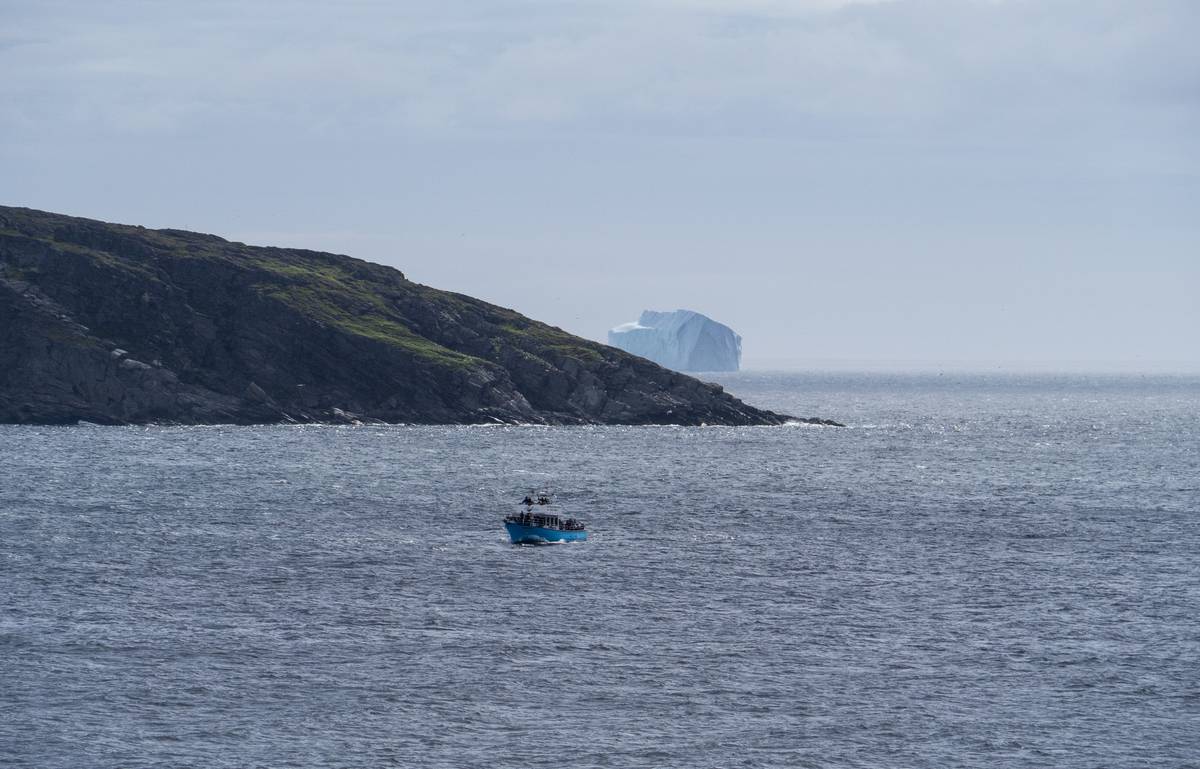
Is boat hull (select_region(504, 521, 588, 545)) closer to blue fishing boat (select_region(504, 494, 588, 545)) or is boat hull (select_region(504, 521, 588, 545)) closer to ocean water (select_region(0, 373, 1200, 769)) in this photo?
blue fishing boat (select_region(504, 494, 588, 545))

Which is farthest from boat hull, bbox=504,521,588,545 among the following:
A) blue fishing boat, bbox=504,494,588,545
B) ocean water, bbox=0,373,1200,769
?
ocean water, bbox=0,373,1200,769

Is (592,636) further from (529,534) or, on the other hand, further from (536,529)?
(529,534)

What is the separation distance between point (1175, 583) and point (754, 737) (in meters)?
53.8

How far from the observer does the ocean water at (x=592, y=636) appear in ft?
220

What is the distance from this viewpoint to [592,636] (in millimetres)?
87188

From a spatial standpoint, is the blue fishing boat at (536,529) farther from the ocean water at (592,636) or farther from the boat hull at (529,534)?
the ocean water at (592,636)

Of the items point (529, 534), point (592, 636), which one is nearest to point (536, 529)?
point (529, 534)

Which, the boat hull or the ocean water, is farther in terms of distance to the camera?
the boat hull

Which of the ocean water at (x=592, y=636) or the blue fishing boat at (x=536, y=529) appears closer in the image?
the ocean water at (x=592, y=636)

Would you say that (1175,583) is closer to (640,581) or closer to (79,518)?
(640,581)

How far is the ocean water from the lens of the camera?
2640 inches

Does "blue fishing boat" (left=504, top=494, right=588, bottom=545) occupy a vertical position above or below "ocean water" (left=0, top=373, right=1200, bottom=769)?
above

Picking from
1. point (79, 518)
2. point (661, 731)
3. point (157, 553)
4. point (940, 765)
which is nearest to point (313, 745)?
point (661, 731)

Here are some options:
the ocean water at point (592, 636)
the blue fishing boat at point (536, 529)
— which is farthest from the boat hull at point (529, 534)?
the ocean water at point (592, 636)
